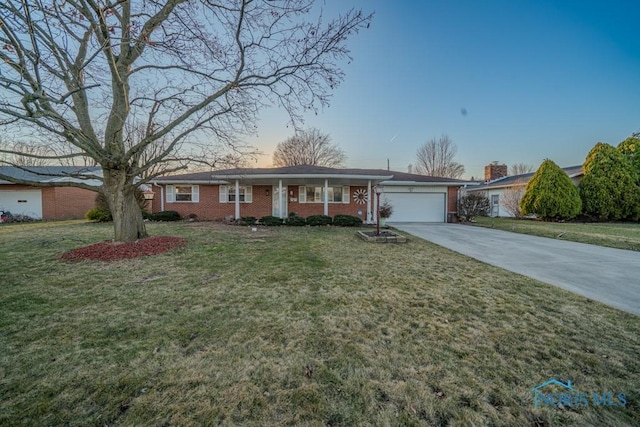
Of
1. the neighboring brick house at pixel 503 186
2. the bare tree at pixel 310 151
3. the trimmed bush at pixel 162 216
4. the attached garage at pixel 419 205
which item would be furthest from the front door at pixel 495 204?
the trimmed bush at pixel 162 216

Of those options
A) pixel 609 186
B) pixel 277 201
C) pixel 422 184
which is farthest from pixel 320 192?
pixel 609 186

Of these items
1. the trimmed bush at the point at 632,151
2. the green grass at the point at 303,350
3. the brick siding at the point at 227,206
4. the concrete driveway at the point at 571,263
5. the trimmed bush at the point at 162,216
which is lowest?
the green grass at the point at 303,350

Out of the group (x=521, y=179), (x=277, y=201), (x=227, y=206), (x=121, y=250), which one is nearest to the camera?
(x=121, y=250)

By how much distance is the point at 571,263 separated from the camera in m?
5.96

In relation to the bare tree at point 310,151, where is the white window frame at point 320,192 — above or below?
below

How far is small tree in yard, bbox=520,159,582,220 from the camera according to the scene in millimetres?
14961

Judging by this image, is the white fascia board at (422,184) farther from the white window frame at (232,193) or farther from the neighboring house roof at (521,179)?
the white window frame at (232,193)

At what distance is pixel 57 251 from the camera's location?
7023mm

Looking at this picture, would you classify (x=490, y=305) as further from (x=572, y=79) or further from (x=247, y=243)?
(x=572, y=79)

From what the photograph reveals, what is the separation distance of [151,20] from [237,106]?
2696 millimetres

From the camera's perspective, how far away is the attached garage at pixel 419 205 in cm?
1683

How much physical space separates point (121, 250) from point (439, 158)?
3548 cm

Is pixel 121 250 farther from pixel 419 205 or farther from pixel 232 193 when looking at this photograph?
pixel 419 205

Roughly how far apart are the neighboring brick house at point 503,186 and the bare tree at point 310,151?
1644 centimetres
